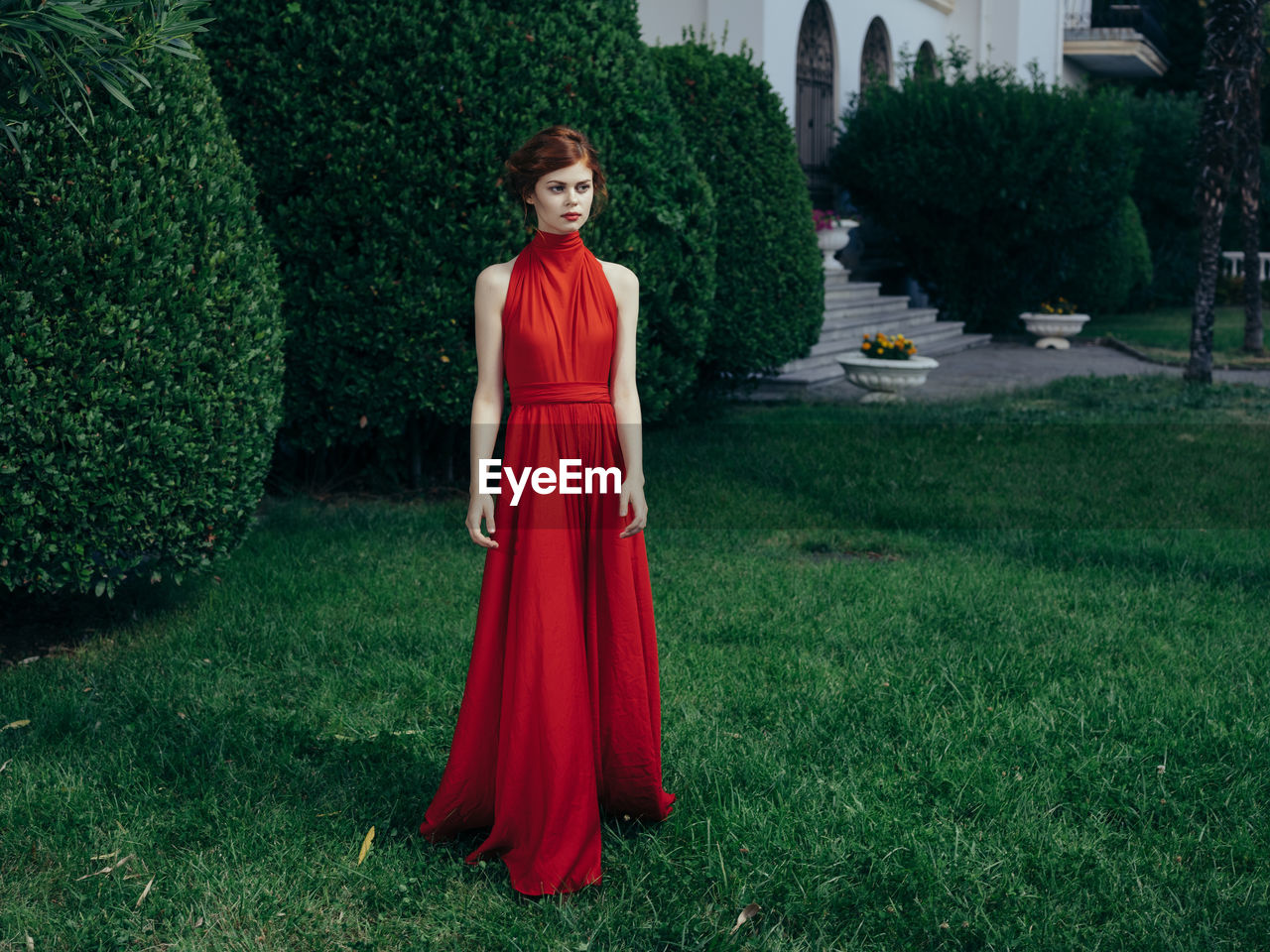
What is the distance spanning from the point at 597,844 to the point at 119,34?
8.39 feet

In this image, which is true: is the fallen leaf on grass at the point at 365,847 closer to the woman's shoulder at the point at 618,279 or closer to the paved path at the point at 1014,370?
the woman's shoulder at the point at 618,279

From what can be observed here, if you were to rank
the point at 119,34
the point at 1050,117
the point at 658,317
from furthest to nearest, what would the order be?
the point at 1050,117 < the point at 658,317 < the point at 119,34

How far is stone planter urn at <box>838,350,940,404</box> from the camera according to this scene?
10805 mm

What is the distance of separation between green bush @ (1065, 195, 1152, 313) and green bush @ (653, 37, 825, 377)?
33.4ft

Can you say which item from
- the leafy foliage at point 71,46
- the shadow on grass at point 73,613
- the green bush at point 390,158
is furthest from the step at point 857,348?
the leafy foliage at point 71,46

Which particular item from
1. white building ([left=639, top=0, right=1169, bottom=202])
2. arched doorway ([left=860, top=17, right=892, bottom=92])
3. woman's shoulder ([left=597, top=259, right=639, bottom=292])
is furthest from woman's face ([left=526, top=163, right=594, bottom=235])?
arched doorway ([left=860, top=17, right=892, bottom=92])

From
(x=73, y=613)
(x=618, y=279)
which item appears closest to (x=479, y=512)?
(x=618, y=279)

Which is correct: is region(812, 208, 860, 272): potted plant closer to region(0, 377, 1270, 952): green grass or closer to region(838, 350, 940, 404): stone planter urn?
region(838, 350, 940, 404): stone planter urn

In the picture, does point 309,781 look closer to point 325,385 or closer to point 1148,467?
point 325,385

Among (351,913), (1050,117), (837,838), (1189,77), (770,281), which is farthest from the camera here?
(1189,77)

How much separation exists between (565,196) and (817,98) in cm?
1458

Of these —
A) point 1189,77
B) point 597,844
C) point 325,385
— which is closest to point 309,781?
point 597,844

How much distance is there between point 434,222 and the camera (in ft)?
20.0

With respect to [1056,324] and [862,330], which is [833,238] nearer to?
[862,330]
